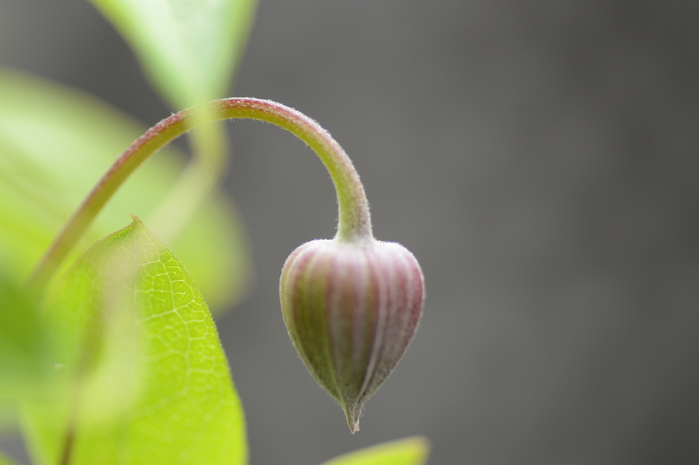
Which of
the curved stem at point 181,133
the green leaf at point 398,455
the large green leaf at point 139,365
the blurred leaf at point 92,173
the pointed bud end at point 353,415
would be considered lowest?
the green leaf at point 398,455

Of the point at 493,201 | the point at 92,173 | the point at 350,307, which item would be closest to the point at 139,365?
the point at 350,307

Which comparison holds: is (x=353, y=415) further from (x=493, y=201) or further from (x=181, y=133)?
(x=493, y=201)

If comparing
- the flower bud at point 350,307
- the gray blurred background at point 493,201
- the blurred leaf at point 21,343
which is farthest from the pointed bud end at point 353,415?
the gray blurred background at point 493,201

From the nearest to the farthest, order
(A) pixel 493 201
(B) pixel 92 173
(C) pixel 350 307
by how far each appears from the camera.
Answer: (C) pixel 350 307 → (B) pixel 92 173 → (A) pixel 493 201

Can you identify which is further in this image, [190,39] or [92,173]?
[92,173]

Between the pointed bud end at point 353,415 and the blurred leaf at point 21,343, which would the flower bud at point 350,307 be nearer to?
the pointed bud end at point 353,415

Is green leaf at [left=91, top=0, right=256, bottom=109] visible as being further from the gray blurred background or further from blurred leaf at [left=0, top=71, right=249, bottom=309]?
the gray blurred background

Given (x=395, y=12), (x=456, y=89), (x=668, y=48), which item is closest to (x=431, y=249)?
(x=456, y=89)
